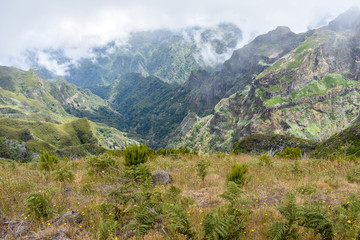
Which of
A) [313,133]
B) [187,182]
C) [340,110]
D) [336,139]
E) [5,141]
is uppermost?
[187,182]

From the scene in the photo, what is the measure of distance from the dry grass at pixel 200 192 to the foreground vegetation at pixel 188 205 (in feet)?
0.08

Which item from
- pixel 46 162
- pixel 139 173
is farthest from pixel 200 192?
pixel 46 162

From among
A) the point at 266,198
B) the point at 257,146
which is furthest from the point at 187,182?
the point at 257,146

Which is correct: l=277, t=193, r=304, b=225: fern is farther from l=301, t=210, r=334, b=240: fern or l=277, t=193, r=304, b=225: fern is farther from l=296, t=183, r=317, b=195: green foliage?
l=296, t=183, r=317, b=195: green foliage

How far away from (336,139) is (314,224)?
63330 millimetres

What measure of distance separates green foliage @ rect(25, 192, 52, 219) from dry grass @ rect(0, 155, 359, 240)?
0.16 m

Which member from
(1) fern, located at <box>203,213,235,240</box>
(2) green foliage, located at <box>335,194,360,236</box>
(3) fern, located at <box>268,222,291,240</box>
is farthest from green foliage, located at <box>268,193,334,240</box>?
(1) fern, located at <box>203,213,235,240</box>

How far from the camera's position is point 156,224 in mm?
4707

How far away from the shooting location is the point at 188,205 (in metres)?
5.57

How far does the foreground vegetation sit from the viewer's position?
153 inches

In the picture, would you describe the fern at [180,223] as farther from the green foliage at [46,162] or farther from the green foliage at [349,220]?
the green foliage at [46,162]

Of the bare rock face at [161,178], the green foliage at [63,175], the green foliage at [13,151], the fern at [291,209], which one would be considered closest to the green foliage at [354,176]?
the fern at [291,209]

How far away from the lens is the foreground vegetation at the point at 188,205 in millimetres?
3877

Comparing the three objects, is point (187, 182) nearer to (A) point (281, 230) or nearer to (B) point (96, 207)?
(B) point (96, 207)
